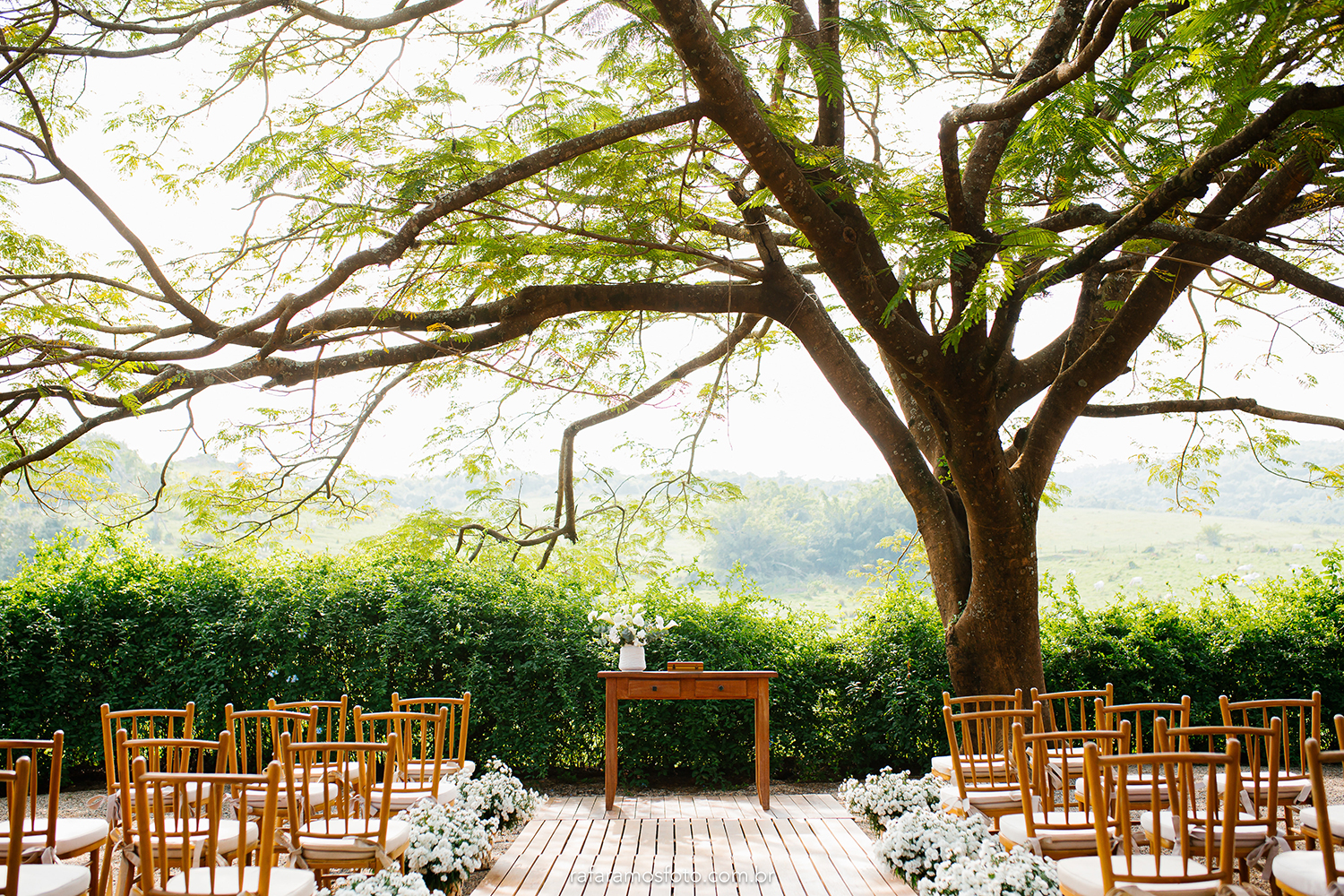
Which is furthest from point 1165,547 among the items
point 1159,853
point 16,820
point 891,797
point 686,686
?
point 16,820

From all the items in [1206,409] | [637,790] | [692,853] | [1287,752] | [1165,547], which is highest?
[1206,409]

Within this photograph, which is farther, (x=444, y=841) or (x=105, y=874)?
(x=444, y=841)

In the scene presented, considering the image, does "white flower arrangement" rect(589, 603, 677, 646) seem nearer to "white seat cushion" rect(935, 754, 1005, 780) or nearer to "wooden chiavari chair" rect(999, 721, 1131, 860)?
"white seat cushion" rect(935, 754, 1005, 780)

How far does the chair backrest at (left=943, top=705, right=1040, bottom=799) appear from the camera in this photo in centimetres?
350

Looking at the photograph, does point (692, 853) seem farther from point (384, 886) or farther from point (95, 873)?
point (95, 873)

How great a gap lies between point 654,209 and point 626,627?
2.78 m

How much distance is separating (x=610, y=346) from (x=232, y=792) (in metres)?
4.10

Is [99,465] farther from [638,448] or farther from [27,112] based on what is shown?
[638,448]

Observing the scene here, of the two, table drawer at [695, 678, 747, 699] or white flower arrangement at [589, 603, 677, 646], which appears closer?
table drawer at [695, 678, 747, 699]

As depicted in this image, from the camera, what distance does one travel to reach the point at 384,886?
2.61m

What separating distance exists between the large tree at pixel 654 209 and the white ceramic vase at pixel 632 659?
78.3 inches

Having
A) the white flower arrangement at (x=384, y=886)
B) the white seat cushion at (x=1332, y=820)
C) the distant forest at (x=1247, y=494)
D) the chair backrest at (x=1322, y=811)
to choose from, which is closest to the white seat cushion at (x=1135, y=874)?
the chair backrest at (x=1322, y=811)

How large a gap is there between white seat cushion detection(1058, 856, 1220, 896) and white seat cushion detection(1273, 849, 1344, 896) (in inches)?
8.3

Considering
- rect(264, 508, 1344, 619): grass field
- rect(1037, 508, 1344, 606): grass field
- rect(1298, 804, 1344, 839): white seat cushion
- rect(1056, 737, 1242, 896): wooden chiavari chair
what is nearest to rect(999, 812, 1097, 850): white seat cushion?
rect(1056, 737, 1242, 896): wooden chiavari chair
